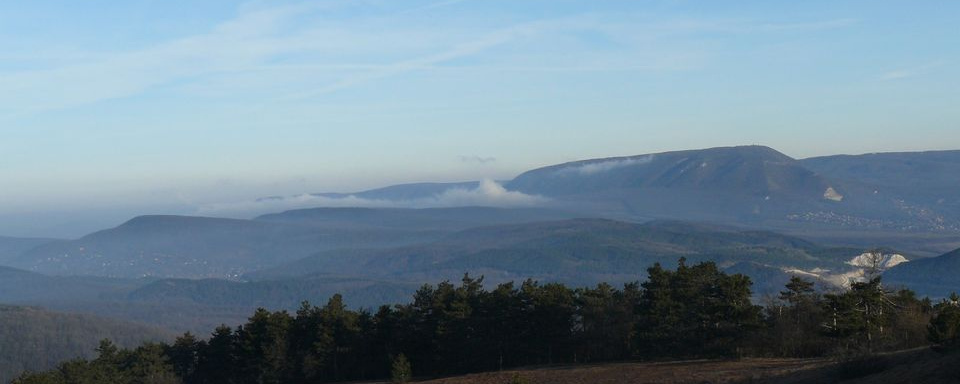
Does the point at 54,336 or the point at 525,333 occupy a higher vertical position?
the point at 525,333

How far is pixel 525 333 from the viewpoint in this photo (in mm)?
60906

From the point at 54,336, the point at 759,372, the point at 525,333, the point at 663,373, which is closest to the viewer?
the point at 759,372

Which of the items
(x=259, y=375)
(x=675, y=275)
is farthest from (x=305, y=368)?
(x=675, y=275)

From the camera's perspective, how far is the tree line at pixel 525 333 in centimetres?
5172

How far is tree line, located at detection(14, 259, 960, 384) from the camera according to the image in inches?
2036

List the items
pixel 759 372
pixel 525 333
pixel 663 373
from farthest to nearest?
pixel 525 333
pixel 663 373
pixel 759 372

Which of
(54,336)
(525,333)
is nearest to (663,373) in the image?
(525,333)

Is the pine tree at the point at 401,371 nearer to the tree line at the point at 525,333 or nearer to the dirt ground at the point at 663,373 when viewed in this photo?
the tree line at the point at 525,333

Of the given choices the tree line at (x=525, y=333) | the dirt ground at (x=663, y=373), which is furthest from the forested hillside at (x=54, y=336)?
the dirt ground at (x=663, y=373)

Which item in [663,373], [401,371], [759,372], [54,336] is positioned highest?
[759,372]

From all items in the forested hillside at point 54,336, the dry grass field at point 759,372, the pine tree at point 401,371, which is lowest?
the forested hillside at point 54,336

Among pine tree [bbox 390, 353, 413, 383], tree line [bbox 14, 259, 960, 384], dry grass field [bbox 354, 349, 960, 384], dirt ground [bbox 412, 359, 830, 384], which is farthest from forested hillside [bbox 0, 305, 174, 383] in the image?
dry grass field [bbox 354, 349, 960, 384]

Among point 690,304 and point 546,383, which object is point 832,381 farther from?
point 690,304

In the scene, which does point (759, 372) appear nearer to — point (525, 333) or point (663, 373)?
point (663, 373)
